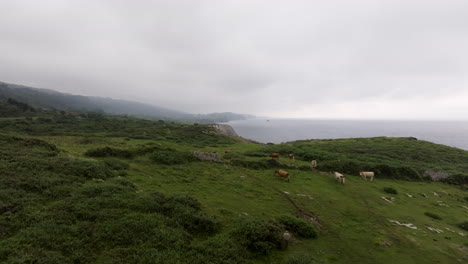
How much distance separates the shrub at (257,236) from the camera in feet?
29.7

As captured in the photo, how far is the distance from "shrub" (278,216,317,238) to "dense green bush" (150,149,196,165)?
14.0m

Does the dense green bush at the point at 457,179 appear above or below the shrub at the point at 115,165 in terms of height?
above

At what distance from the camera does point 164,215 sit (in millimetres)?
10344

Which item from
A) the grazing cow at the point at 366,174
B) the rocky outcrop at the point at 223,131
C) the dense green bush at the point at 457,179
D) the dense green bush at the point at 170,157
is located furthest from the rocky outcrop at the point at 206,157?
the rocky outcrop at the point at 223,131

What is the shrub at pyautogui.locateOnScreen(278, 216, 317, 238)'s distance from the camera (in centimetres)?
1106

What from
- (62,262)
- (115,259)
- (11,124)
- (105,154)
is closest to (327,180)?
(115,259)

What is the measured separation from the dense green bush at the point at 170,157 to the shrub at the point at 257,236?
1372 centimetres

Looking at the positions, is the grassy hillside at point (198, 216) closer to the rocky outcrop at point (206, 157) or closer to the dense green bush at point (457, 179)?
the rocky outcrop at point (206, 157)

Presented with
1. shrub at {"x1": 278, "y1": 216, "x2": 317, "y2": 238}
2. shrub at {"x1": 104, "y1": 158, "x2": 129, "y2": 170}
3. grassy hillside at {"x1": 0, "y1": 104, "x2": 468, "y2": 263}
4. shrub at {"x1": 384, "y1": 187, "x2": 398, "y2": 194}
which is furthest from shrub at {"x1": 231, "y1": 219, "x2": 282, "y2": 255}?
shrub at {"x1": 384, "y1": 187, "x2": 398, "y2": 194}

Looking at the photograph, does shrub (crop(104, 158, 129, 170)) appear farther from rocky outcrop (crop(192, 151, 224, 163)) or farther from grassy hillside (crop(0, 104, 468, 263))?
rocky outcrop (crop(192, 151, 224, 163))

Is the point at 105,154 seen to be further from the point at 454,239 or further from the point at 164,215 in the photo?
the point at 454,239

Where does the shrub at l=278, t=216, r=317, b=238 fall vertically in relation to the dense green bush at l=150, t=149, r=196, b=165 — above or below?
below

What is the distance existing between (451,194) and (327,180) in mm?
13859

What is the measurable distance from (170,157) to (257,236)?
1543cm
